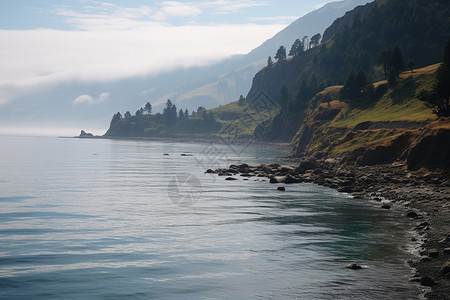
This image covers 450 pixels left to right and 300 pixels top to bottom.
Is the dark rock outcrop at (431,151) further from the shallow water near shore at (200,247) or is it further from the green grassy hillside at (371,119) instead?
the shallow water near shore at (200,247)

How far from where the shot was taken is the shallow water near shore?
26578 mm

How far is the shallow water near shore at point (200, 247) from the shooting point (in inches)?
1046

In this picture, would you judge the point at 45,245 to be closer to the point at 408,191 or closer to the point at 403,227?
the point at 403,227

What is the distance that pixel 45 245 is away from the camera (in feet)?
118

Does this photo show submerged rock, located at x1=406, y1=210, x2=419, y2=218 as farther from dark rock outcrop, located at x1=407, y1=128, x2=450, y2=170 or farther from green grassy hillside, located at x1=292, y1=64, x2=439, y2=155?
green grassy hillside, located at x1=292, y1=64, x2=439, y2=155

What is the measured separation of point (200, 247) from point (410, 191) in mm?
36112

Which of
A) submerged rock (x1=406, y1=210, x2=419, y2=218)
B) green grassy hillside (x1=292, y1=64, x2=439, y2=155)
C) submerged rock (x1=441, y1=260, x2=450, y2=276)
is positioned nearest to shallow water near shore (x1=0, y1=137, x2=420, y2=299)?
submerged rock (x1=406, y1=210, x2=419, y2=218)

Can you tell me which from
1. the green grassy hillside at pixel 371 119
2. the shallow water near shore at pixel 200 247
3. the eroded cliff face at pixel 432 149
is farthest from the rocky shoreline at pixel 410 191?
the green grassy hillside at pixel 371 119

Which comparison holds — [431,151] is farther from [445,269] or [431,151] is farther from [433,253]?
[445,269]

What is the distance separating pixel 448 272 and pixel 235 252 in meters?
15.0

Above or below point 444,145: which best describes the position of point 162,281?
below

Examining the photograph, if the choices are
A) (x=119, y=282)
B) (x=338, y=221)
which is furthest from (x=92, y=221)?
(x=338, y=221)

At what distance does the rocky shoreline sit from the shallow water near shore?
1.49 metres

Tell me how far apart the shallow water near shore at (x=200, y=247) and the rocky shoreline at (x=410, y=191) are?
4.89 feet
